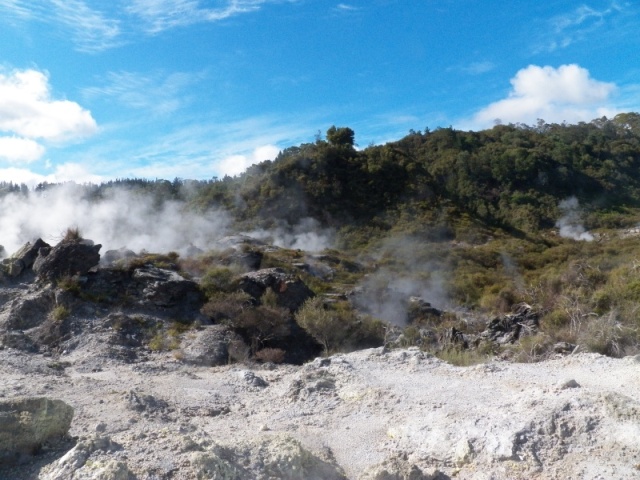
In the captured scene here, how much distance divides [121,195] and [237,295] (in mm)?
25493

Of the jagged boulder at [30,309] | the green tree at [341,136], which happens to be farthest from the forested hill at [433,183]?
the jagged boulder at [30,309]

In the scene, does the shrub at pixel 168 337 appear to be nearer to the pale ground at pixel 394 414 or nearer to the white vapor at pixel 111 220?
the pale ground at pixel 394 414

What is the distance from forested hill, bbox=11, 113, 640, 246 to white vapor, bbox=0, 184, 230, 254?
7.12 ft

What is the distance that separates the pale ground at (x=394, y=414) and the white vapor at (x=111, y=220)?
61.1 feet

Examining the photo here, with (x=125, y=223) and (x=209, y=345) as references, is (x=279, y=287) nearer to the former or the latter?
(x=209, y=345)

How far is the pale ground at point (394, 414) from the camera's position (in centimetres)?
471

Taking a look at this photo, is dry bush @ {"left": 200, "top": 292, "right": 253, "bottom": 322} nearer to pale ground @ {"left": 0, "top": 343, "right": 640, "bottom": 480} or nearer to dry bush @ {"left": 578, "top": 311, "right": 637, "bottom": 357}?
pale ground @ {"left": 0, "top": 343, "right": 640, "bottom": 480}

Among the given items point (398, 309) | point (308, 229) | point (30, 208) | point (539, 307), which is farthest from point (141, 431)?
point (30, 208)

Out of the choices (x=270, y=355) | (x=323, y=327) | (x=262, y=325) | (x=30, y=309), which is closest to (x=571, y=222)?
(x=323, y=327)

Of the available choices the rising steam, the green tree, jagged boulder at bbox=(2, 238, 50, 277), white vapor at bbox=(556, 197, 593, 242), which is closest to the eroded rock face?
jagged boulder at bbox=(2, 238, 50, 277)

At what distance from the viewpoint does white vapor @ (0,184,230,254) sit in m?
27.9

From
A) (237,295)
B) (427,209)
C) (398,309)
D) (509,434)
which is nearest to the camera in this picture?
(509,434)

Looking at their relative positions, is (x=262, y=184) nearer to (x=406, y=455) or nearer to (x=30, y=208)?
(x=30, y=208)

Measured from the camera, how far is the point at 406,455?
517 centimetres
